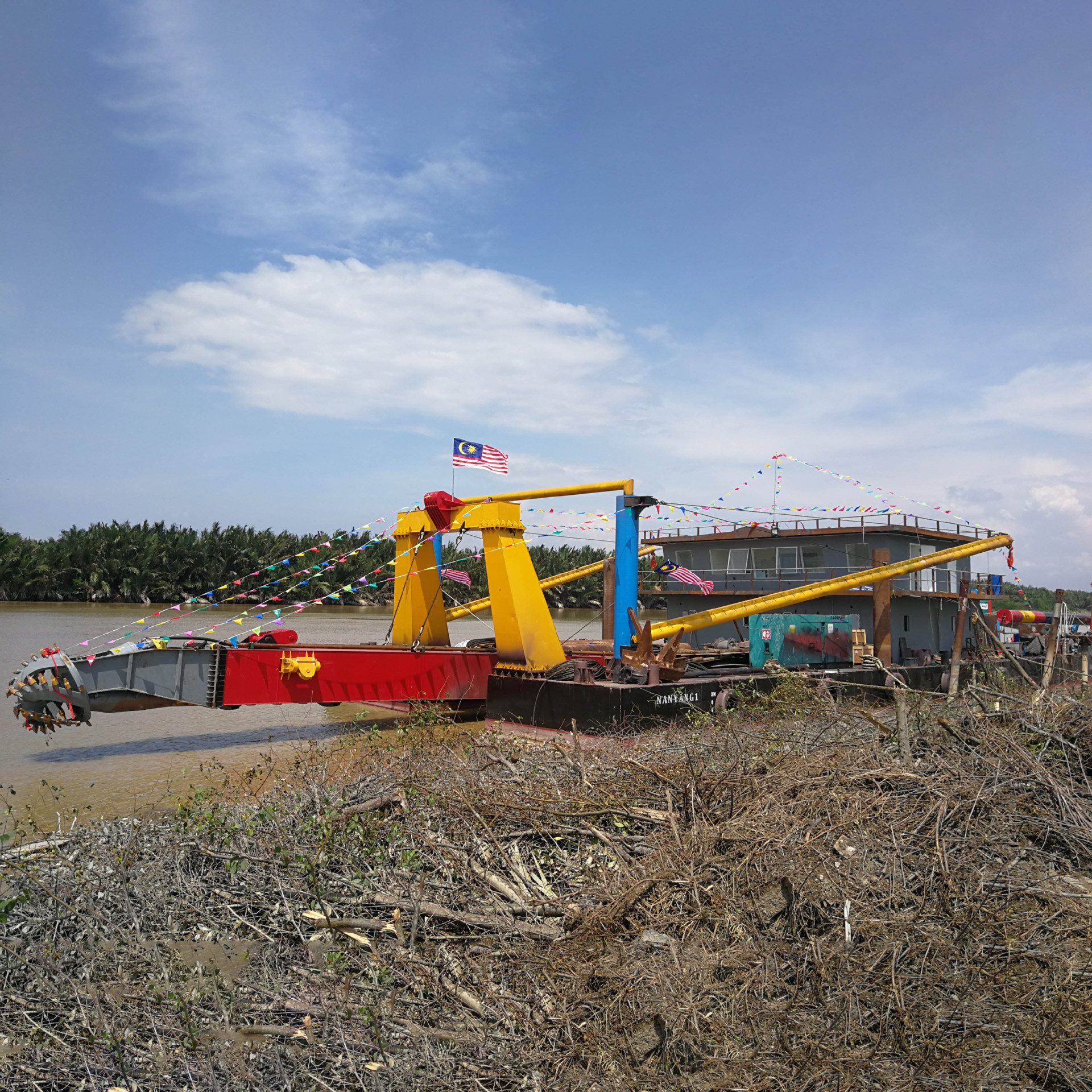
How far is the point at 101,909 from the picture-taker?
16.4ft

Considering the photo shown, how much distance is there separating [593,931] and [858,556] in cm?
1704

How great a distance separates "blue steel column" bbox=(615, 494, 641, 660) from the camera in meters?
14.5

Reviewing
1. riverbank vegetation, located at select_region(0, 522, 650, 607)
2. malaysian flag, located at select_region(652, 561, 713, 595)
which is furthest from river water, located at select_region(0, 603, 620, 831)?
riverbank vegetation, located at select_region(0, 522, 650, 607)

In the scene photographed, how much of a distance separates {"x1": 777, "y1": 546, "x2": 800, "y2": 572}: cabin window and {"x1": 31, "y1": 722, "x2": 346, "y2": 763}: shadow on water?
1099 centimetres

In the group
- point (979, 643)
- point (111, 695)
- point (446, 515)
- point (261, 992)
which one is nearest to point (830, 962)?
point (261, 992)

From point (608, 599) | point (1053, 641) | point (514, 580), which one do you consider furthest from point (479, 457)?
point (1053, 641)

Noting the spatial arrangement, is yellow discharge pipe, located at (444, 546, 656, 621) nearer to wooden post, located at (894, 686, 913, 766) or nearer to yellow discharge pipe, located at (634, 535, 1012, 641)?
yellow discharge pipe, located at (634, 535, 1012, 641)

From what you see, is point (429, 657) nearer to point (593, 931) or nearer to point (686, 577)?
point (686, 577)

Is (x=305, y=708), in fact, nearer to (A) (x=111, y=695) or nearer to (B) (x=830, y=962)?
(A) (x=111, y=695)

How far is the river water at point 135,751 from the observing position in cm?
992

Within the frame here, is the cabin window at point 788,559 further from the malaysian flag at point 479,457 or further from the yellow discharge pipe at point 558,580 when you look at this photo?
the malaysian flag at point 479,457

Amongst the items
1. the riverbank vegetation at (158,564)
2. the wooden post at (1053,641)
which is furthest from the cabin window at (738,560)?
the riverbank vegetation at (158,564)

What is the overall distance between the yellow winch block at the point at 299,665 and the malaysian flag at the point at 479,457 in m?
4.25

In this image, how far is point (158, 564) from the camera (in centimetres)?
4678
